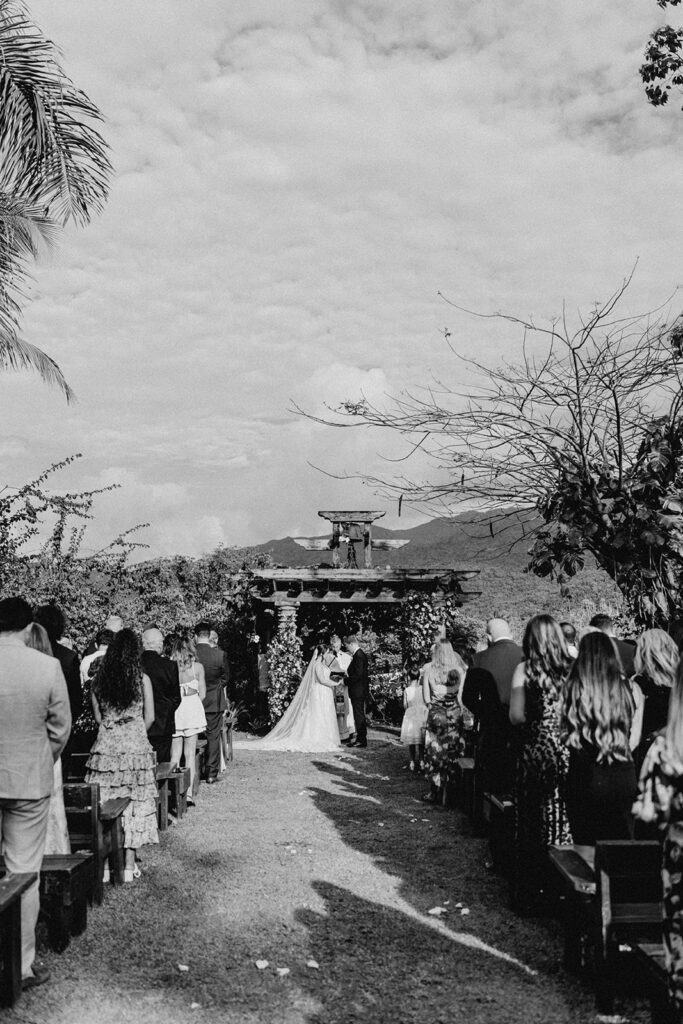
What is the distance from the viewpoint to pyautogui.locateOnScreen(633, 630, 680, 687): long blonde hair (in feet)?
16.6

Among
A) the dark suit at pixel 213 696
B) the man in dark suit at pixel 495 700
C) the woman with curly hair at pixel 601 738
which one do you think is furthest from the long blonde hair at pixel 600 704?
the dark suit at pixel 213 696

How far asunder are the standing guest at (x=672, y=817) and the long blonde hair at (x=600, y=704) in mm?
1494

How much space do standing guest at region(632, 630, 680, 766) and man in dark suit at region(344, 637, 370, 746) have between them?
8.71 metres

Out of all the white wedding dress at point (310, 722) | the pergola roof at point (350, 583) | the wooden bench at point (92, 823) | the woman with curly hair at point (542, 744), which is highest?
the pergola roof at point (350, 583)

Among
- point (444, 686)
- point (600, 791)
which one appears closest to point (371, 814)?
point (444, 686)

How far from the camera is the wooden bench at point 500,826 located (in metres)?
5.78

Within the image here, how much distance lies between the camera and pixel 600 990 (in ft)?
12.4

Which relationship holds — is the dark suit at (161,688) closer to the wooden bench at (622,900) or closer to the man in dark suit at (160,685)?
the man in dark suit at (160,685)

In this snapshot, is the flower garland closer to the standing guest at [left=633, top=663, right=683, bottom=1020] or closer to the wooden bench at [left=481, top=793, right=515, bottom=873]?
the wooden bench at [left=481, top=793, right=515, bottom=873]

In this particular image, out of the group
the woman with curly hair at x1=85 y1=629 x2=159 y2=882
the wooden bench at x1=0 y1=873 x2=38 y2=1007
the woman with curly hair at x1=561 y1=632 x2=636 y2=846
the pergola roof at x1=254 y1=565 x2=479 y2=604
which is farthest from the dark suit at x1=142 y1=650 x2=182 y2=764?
the pergola roof at x1=254 y1=565 x2=479 y2=604

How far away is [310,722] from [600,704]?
34.5ft

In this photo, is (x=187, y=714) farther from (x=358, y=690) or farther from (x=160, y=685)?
(x=358, y=690)

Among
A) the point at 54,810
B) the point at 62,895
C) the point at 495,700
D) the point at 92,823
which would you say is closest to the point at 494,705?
the point at 495,700

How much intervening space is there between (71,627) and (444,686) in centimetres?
638
